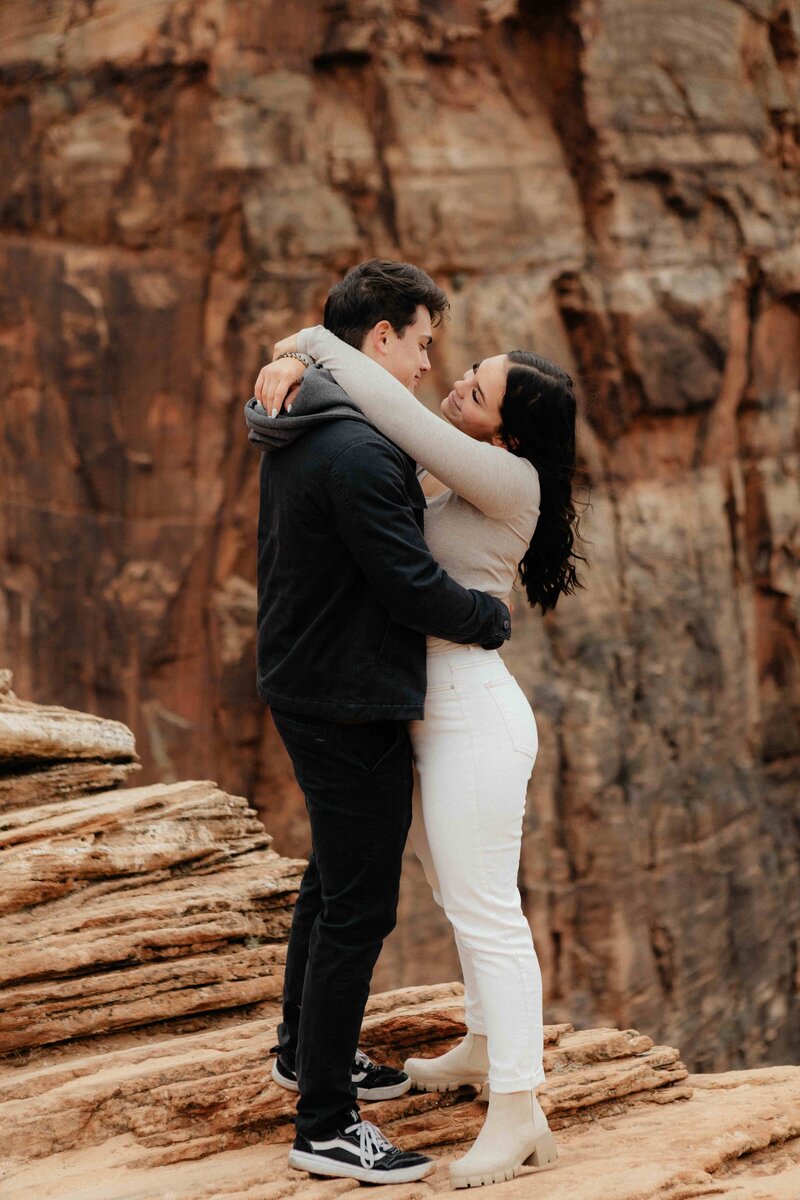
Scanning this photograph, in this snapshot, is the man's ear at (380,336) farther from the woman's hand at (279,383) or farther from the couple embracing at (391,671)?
the woman's hand at (279,383)

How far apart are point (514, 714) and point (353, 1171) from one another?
106 cm

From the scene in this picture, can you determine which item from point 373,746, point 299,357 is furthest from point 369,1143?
point 299,357

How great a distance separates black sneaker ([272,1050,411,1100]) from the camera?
3248 millimetres

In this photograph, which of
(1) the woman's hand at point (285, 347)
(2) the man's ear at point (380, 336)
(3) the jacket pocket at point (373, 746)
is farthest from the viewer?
(1) the woman's hand at point (285, 347)

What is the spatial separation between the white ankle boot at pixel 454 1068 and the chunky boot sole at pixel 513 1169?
11.3 inches

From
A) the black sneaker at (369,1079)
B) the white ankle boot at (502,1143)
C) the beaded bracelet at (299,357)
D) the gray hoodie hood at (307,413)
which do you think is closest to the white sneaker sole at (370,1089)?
the black sneaker at (369,1079)

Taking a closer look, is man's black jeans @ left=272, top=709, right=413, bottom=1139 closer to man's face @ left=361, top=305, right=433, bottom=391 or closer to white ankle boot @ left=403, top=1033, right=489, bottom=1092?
white ankle boot @ left=403, top=1033, right=489, bottom=1092

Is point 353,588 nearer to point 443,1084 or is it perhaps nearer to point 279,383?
point 279,383

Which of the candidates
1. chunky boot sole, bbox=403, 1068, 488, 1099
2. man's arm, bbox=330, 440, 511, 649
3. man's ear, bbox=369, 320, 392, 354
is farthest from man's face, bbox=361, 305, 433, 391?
chunky boot sole, bbox=403, 1068, 488, 1099

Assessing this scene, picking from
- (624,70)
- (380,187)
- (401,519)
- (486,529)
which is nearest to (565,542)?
(486,529)

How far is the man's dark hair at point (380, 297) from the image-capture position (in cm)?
292

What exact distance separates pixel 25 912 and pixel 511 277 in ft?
31.9

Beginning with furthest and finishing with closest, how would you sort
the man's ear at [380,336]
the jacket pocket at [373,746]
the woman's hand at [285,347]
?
the woman's hand at [285,347]
the man's ear at [380,336]
the jacket pocket at [373,746]

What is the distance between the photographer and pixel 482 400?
3.04m
